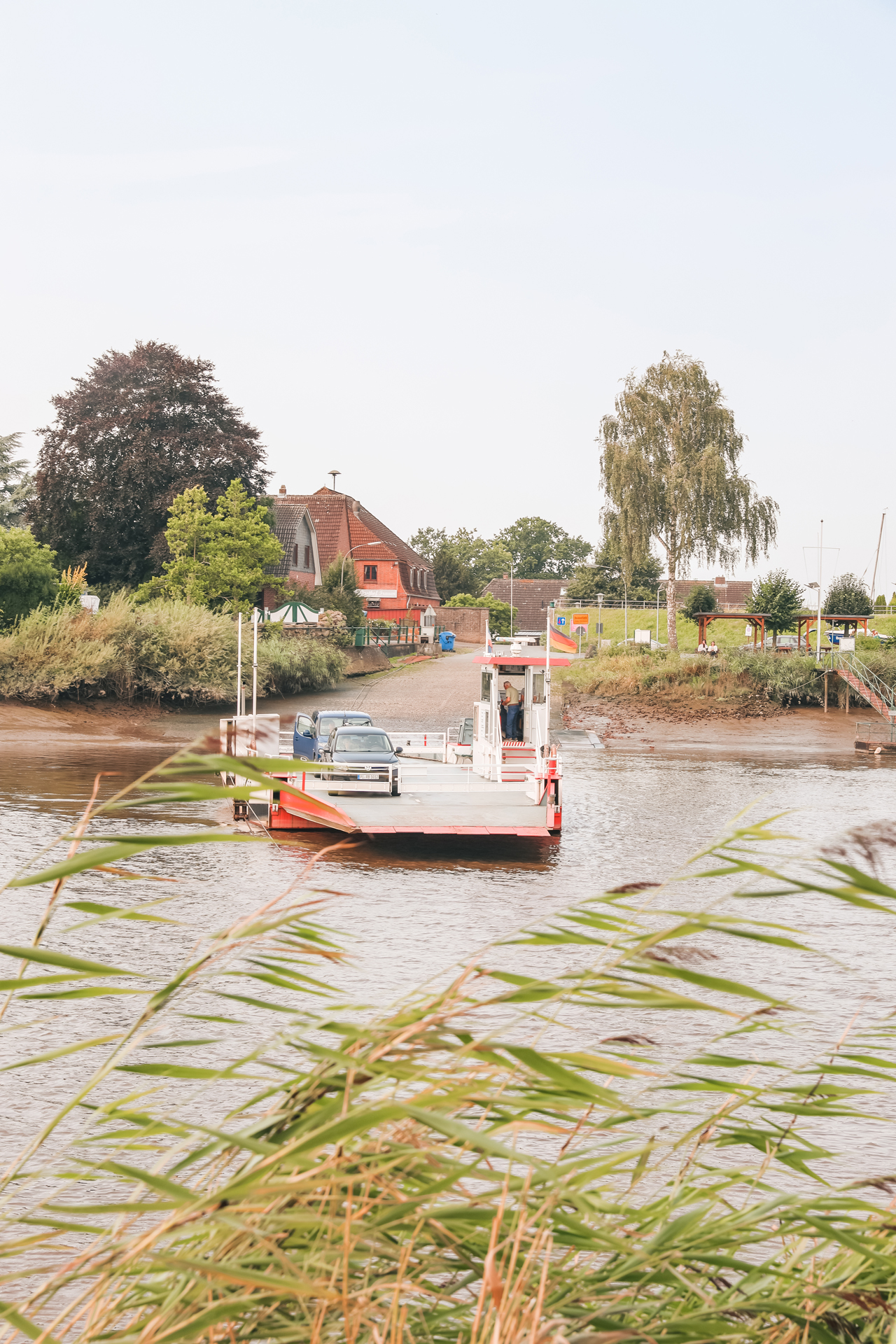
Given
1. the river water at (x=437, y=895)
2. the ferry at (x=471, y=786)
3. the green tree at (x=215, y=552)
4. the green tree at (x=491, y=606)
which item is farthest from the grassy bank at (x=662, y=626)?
the river water at (x=437, y=895)

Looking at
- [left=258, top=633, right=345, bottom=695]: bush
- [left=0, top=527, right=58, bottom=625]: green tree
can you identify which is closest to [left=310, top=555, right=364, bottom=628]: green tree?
[left=258, top=633, right=345, bottom=695]: bush

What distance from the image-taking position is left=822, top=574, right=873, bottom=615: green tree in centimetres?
5647

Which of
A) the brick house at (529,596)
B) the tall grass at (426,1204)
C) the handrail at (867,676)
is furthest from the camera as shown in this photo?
the brick house at (529,596)

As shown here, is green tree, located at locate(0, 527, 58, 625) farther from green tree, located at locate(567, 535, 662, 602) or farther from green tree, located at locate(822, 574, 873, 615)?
green tree, located at locate(567, 535, 662, 602)

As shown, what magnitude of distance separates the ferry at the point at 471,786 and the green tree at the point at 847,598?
38.8 meters

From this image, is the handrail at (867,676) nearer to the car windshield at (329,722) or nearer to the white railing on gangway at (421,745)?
the white railing on gangway at (421,745)

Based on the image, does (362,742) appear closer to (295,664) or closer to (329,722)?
(329,722)

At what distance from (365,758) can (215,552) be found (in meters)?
26.8

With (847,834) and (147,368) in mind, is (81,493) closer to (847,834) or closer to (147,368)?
(147,368)

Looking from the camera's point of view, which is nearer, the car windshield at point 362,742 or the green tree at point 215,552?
the car windshield at point 362,742

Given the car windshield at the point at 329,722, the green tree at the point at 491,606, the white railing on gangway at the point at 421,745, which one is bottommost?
the white railing on gangway at the point at 421,745

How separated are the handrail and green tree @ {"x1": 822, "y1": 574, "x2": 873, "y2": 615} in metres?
11.4

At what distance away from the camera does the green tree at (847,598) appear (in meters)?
56.5

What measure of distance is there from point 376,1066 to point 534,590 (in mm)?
113582
